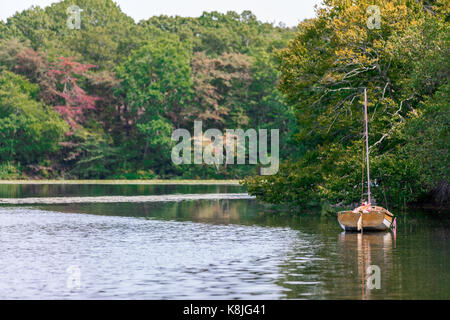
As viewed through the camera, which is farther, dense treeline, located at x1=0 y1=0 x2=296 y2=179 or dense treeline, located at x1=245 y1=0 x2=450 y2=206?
dense treeline, located at x1=0 y1=0 x2=296 y2=179

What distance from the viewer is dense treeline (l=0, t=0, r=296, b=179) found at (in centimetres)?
10538

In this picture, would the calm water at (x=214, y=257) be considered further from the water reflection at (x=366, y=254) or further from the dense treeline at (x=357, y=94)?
the dense treeline at (x=357, y=94)

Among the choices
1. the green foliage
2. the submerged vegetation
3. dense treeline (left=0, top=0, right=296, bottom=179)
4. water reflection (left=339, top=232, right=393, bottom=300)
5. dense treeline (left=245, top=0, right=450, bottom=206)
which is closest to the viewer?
water reflection (left=339, top=232, right=393, bottom=300)

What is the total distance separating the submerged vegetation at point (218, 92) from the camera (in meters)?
50.9

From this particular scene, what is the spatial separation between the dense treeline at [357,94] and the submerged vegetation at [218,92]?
0.11m

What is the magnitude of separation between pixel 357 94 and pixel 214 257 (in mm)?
23785

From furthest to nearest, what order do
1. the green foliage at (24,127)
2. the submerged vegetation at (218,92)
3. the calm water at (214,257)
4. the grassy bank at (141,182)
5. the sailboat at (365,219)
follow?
the green foliage at (24,127) < the grassy bank at (141,182) < the submerged vegetation at (218,92) < the sailboat at (365,219) < the calm water at (214,257)

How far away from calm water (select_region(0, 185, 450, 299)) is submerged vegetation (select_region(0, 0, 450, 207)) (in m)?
4.23

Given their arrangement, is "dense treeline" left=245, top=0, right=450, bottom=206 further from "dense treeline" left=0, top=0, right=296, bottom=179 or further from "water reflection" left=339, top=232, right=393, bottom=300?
"dense treeline" left=0, top=0, right=296, bottom=179

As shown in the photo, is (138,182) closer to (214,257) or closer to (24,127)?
(24,127)

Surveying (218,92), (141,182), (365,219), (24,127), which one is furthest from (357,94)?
(24,127)

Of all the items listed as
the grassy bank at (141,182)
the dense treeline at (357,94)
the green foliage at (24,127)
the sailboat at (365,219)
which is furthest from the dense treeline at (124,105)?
the sailboat at (365,219)

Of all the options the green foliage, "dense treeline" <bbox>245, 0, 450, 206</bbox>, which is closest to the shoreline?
the green foliage
